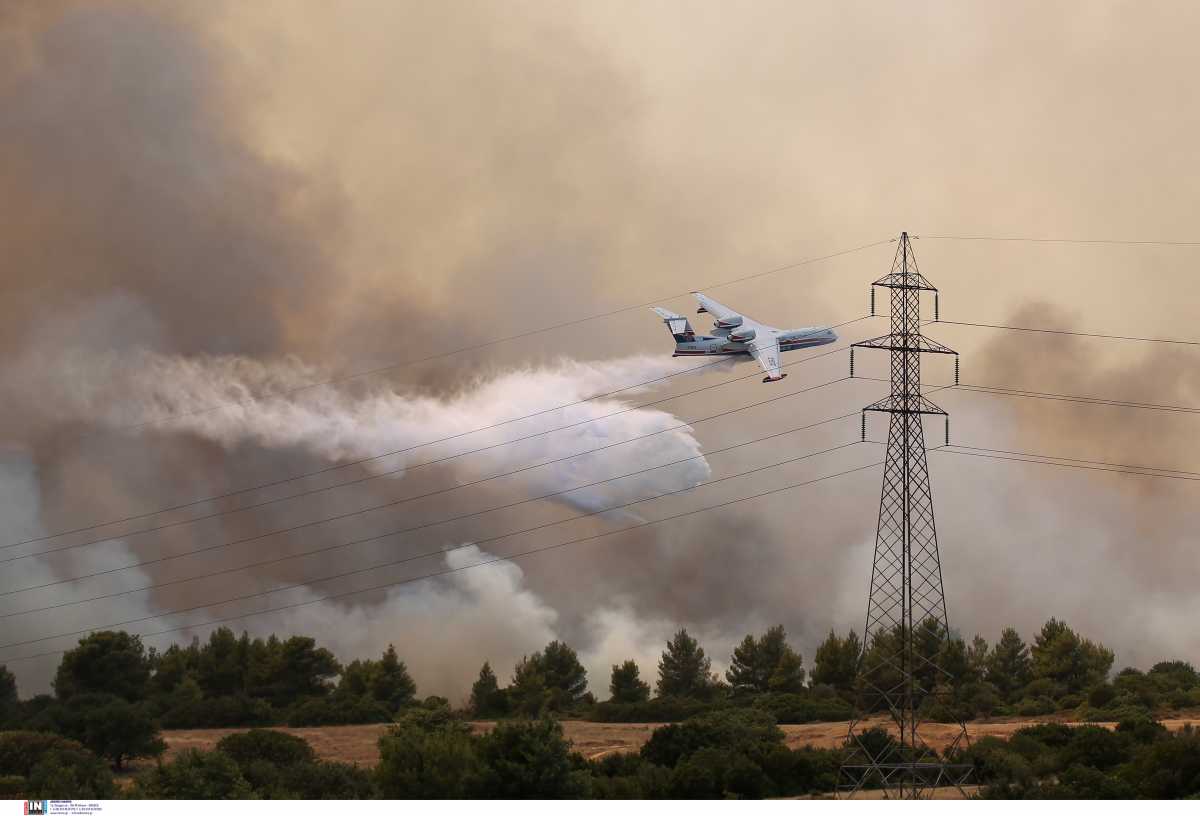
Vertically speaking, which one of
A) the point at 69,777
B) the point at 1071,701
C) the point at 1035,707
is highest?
the point at 1071,701

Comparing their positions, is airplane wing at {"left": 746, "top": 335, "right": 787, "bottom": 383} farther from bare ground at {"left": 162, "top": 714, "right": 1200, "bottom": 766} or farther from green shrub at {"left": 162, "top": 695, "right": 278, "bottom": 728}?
green shrub at {"left": 162, "top": 695, "right": 278, "bottom": 728}

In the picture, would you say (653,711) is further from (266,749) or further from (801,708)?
(266,749)

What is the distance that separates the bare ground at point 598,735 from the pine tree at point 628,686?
36.9 feet

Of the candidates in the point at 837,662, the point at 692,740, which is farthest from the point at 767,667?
the point at 692,740

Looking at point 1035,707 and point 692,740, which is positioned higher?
point 1035,707

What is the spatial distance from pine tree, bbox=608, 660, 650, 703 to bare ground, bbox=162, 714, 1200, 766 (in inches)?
443

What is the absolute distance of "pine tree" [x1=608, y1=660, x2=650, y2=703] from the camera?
130 m

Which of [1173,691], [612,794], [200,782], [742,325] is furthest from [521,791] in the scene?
[1173,691]

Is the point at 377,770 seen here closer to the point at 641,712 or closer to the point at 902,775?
the point at 902,775

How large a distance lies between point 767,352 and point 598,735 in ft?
97.6

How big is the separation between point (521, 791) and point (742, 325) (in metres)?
40.2

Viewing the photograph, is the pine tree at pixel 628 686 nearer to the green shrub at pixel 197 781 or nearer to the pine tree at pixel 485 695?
the pine tree at pixel 485 695

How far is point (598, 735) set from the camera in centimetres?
11244

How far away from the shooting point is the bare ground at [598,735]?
10475 centimetres
